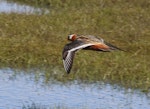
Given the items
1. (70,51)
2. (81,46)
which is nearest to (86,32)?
(81,46)

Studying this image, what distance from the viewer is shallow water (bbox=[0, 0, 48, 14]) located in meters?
15.1

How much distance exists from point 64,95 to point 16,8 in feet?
24.5

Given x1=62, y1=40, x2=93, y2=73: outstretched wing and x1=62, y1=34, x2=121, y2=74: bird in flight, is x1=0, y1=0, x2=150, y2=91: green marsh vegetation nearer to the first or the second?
x1=62, y1=34, x2=121, y2=74: bird in flight

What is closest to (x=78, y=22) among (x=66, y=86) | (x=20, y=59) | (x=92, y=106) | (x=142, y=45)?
(x=142, y=45)

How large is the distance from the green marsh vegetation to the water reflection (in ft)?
1.01

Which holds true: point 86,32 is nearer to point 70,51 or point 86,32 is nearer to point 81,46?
point 81,46

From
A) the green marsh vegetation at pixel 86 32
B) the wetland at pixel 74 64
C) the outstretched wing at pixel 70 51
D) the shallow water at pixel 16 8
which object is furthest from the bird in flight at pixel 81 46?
the shallow water at pixel 16 8

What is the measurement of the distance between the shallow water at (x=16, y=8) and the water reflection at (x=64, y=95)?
216 inches

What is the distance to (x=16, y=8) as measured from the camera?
52.4 ft

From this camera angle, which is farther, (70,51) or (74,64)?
(74,64)

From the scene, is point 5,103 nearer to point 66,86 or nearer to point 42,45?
point 66,86

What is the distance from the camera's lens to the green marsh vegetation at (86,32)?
9.77 m

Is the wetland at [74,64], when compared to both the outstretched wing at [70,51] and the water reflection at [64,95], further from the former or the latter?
the outstretched wing at [70,51]

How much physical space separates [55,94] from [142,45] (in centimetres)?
311
